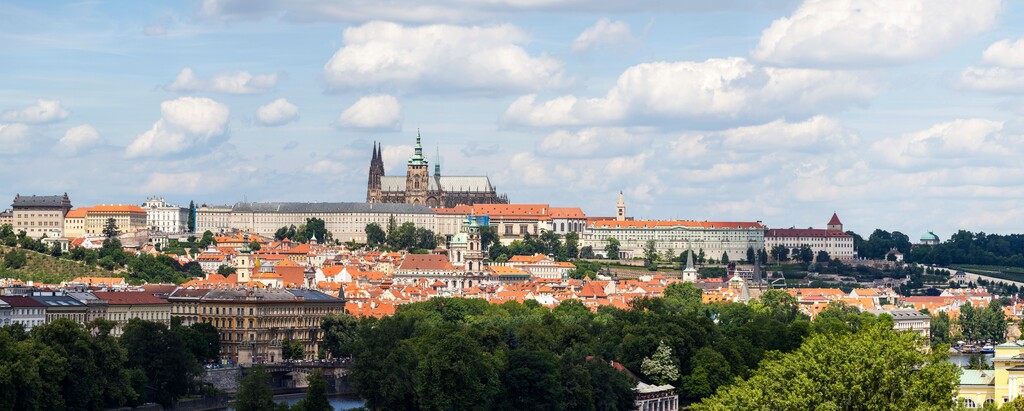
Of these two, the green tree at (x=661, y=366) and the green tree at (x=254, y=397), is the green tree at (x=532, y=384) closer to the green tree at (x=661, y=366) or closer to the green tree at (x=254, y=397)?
the green tree at (x=254, y=397)

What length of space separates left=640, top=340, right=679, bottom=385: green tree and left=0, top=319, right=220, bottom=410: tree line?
1835 centimetres

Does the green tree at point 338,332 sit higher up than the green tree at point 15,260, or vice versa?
the green tree at point 15,260

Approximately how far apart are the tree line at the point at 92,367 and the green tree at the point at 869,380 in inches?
1202

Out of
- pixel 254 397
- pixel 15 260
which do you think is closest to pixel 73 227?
pixel 15 260

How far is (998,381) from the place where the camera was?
46.3 metres

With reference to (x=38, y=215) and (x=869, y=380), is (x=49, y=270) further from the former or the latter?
(x=869, y=380)

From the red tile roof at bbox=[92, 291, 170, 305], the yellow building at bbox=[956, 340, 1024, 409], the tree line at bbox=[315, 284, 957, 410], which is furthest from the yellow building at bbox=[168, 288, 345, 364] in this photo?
the yellow building at bbox=[956, 340, 1024, 409]

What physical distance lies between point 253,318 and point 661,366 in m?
28.2

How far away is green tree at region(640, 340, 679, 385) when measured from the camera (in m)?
83.0

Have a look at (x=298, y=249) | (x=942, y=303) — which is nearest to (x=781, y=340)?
(x=942, y=303)

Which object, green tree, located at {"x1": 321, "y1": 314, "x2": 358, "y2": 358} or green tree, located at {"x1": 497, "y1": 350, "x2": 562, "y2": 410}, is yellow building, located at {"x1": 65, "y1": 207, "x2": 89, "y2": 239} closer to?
green tree, located at {"x1": 321, "y1": 314, "x2": 358, "y2": 358}

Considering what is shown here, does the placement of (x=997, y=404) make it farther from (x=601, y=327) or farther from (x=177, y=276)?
(x=177, y=276)

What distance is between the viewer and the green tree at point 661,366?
83.0 metres

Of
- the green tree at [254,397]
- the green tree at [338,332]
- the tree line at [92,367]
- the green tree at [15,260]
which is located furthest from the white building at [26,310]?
the green tree at [15,260]
